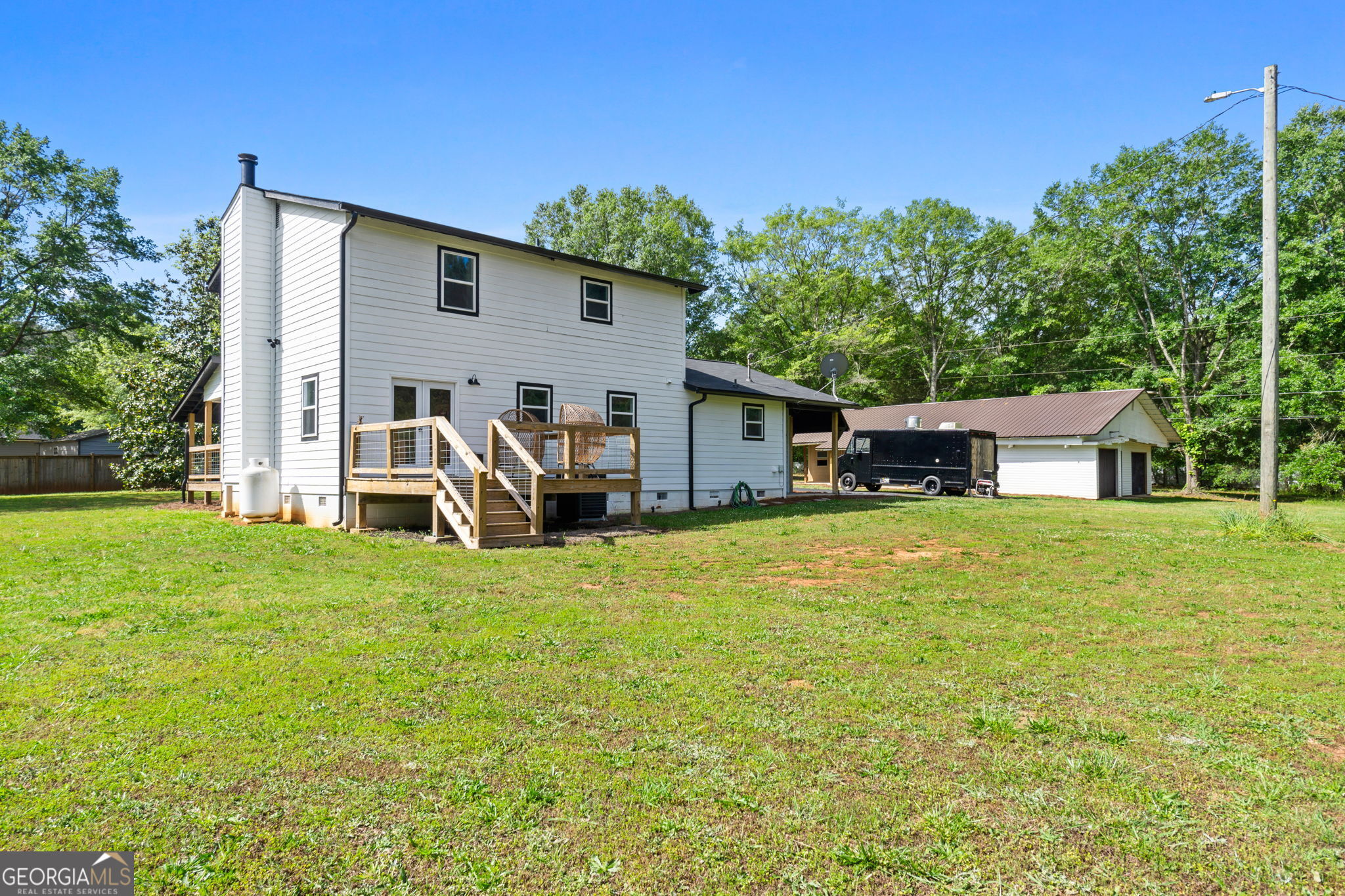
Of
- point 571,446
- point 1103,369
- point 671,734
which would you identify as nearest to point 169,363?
point 571,446

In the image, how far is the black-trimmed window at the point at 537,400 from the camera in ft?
45.6

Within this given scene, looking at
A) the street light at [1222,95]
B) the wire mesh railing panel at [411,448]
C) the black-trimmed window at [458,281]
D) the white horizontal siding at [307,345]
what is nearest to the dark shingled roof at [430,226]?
the white horizontal siding at [307,345]

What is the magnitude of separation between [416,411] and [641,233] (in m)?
26.8

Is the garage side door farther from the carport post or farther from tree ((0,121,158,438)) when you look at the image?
tree ((0,121,158,438))

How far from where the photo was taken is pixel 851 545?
10.1 meters

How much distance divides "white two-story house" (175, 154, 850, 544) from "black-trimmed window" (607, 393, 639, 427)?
0.04m

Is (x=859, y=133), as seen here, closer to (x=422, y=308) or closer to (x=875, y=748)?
(x=422, y=308)

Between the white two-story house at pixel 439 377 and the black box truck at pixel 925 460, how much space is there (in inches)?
444

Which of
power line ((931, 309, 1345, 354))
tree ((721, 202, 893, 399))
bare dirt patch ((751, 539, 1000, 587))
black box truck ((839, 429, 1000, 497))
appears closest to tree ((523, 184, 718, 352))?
tree ((721, 202, 893, 399))

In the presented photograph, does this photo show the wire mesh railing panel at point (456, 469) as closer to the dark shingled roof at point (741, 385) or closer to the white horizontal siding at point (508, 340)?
the white horizontal siding at point (508, 340)

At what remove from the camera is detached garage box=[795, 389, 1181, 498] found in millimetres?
26250

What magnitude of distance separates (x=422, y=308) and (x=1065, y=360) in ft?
123

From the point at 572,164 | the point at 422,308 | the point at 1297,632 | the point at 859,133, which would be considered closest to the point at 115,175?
the point at 572,164

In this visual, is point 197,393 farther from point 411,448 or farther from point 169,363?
point 411,448
